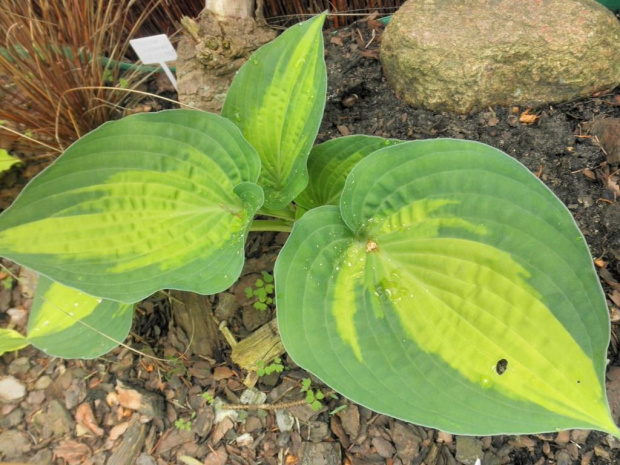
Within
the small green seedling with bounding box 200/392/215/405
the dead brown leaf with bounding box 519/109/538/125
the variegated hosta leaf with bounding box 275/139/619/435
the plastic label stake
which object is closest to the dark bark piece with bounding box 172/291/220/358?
the small green seedling with bounding box 200/392/215/405

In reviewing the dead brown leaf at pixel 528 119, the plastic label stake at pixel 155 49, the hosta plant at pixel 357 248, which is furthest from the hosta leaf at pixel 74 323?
the dead brown leaf at pixel 528 119

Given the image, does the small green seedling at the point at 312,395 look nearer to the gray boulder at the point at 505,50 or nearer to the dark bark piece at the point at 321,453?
the dark bark piece at the point at 321,453

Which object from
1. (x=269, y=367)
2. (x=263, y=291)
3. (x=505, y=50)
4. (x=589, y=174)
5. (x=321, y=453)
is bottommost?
(x=321, y=453)

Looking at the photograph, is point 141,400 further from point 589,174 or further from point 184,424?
point 589,174

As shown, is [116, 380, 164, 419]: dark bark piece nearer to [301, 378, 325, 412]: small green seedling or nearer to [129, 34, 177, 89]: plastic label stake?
[301, 378, 325, 412]: small green seedling

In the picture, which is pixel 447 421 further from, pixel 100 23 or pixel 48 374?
pixel 100 23

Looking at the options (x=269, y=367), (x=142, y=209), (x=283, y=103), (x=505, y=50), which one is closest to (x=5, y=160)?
(x=142, y=209)
